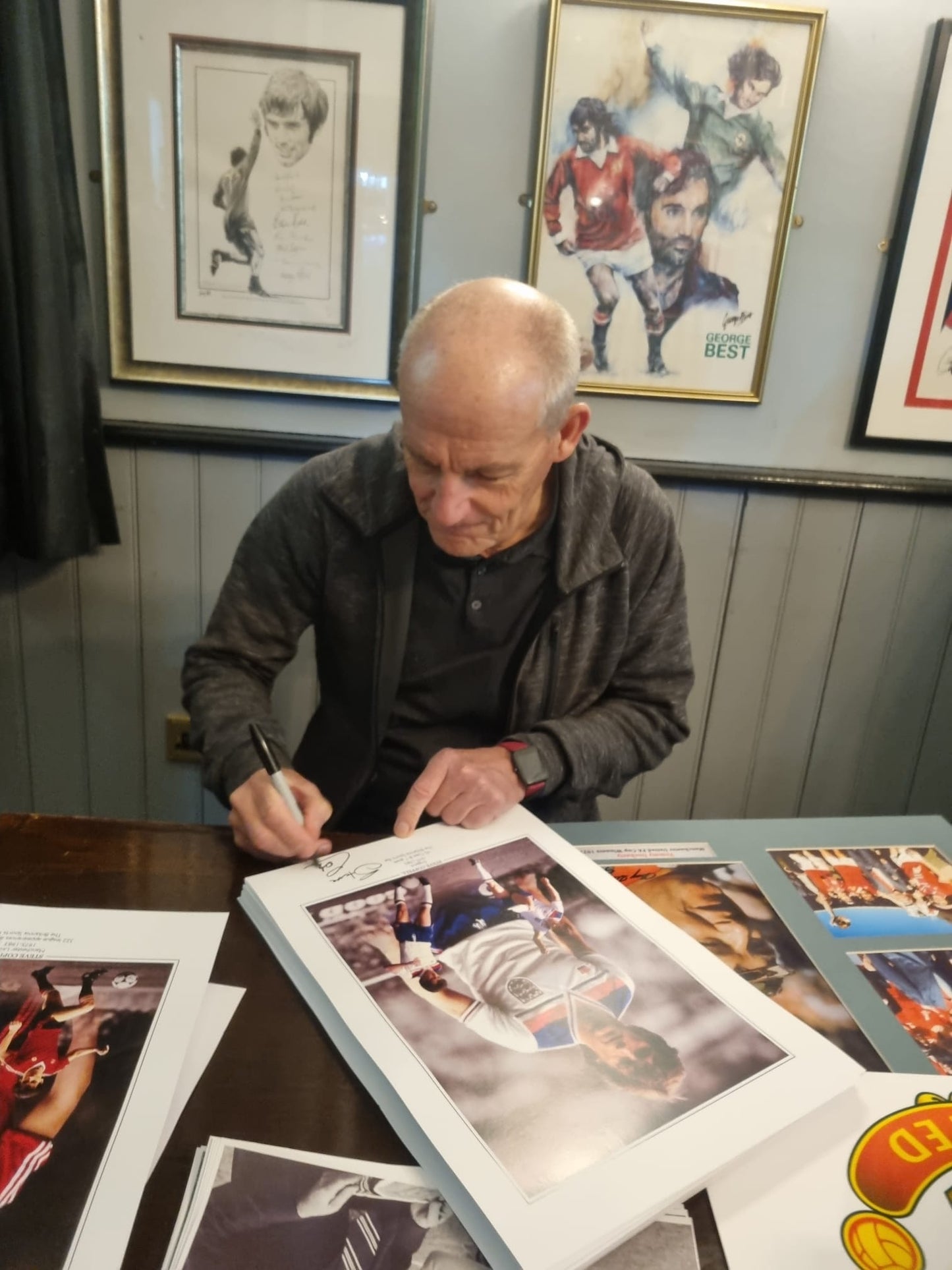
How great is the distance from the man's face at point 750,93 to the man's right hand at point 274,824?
1.26 metres

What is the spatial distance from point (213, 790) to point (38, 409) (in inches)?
29.5

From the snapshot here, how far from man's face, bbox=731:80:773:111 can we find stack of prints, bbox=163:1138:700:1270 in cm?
147

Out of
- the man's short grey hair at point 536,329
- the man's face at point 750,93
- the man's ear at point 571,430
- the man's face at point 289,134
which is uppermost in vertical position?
the man's face at point 750,93

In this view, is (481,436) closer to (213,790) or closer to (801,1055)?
(213,790)

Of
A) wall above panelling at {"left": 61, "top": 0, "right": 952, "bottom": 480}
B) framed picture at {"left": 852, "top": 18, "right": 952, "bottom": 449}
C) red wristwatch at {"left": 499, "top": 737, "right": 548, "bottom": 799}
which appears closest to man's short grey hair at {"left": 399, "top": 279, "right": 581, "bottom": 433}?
red wristwatch at {"left": 499, "top": 737, "right": 548, "bottom": 799}

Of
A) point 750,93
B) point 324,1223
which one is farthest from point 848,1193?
point 750,93

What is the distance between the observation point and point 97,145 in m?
1.32

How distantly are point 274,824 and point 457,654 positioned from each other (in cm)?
42

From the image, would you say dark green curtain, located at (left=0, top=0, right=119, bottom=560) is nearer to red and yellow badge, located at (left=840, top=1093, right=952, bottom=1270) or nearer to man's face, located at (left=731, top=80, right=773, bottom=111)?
man's face, located at (left=731, top=80, right=773, bottom=111)

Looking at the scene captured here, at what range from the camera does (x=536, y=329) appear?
854 mm

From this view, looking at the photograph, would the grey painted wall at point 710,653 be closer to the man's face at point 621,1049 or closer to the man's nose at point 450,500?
the man's nose at point 450,500
